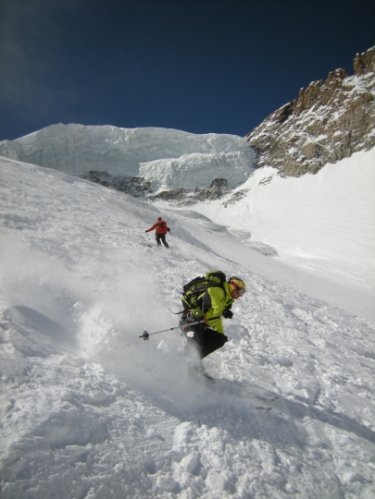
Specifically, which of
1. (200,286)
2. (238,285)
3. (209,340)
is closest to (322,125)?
(238,285)

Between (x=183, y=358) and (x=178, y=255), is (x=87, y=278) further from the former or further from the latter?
(x=178, y=255)

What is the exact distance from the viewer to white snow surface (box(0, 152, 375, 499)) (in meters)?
3.12

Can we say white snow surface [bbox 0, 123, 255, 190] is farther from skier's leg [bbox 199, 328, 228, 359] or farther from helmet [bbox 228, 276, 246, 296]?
skier's leg [bbox 199, 328, 228, 359]

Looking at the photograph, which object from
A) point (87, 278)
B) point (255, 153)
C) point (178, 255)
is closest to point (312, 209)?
point (255, 153)

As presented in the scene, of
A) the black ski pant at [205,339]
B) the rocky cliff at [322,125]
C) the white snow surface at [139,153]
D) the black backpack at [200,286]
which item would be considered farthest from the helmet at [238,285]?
the white snow surface at [139,153]

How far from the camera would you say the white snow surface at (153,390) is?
312 cm

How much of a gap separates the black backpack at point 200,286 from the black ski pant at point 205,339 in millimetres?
355

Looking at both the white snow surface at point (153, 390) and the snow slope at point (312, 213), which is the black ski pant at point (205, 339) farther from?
the snow slope at point (312, 213)

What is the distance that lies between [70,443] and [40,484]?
49 cm

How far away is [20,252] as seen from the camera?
7.40m

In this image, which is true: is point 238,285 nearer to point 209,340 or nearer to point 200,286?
point 200,286

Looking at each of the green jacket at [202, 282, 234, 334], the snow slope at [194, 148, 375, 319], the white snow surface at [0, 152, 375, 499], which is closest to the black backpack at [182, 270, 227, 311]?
the green jacket at [202, 282, 234, 334]

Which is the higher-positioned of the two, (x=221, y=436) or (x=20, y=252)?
(x=20, y=252)

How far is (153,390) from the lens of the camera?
441 centimetres
